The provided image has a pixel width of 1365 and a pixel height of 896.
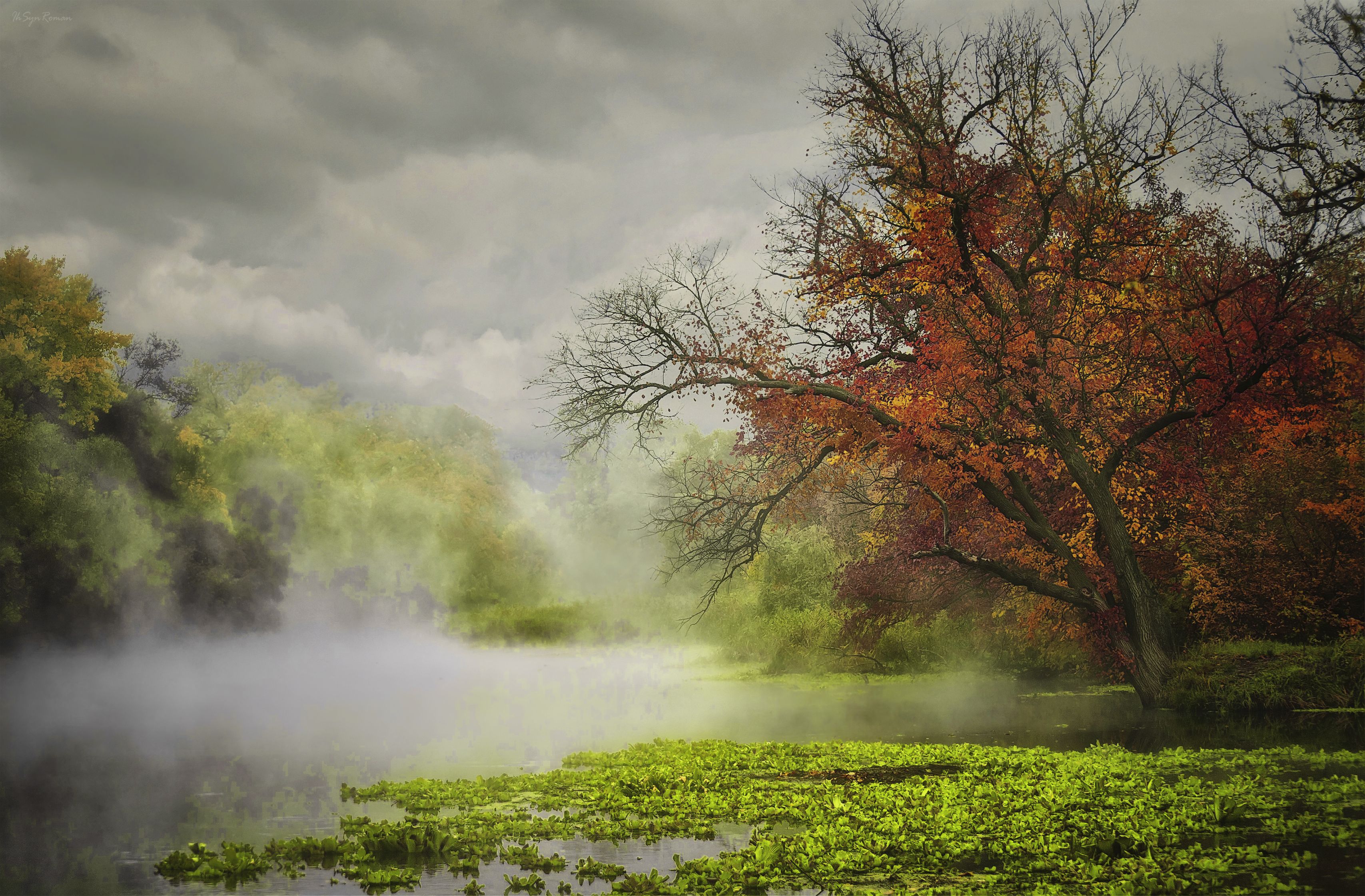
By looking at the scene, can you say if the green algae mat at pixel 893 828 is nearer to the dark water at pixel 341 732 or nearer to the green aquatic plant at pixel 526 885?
the green aquatic plant at pixel 526 885

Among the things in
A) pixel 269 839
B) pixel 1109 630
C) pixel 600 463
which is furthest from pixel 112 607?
pixel 600 463

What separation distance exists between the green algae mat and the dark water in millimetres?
490

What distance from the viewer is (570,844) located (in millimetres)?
8922

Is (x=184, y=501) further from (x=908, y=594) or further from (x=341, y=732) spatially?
(x=908, y=594)

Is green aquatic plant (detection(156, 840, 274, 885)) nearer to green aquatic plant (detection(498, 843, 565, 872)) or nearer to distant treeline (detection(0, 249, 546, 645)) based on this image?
green aquatic plant (detection(498, 843, 565, 872))

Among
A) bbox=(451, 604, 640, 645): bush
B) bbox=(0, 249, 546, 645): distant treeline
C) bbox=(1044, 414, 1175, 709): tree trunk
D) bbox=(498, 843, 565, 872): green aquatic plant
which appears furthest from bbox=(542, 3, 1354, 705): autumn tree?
bbox=(451, 604, 640, 645): bush

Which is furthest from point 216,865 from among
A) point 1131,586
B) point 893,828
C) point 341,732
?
point 1131,586

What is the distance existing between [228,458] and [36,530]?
21848 millimetres

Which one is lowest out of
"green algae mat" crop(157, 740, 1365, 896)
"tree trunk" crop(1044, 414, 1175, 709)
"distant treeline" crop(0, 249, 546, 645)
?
"green algae mat" crop(157, 740, 1365, 896)

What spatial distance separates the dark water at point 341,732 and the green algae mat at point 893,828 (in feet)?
1.61

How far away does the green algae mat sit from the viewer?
7.09m

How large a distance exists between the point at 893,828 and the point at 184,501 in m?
39.0

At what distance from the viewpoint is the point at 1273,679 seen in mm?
16578

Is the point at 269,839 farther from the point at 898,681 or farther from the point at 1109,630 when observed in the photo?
the point at 898,681
